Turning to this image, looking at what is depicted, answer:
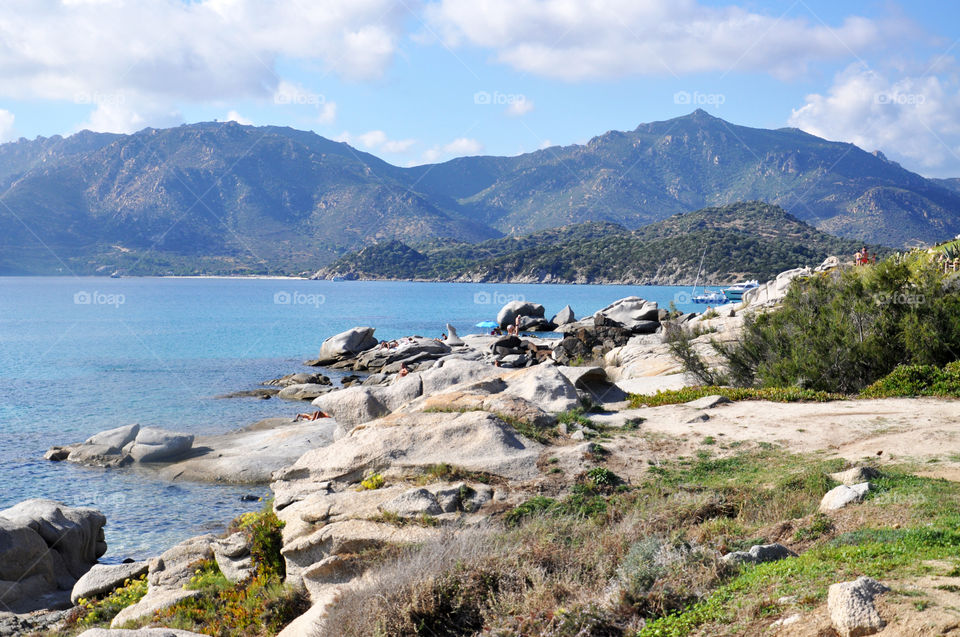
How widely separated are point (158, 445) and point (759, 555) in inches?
739

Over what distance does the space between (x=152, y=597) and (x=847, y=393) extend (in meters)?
15.8

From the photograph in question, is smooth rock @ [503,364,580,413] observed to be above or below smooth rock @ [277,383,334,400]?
above

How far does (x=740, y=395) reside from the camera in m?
16.1

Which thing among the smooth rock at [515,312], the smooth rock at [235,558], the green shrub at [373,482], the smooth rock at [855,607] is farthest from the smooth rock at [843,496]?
the smooth rock at [515,312]

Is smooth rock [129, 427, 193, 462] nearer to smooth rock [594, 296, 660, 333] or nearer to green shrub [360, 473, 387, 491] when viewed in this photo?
green shrub [360, 473, 387, 491]

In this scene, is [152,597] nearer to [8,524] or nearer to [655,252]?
[8,524]

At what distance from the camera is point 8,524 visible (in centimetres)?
1304

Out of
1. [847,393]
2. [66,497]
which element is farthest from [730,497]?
[66,497]

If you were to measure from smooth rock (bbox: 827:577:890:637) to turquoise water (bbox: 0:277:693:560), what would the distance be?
530 inches

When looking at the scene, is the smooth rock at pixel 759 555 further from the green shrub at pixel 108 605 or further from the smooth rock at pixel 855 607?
the green shrub at pixel 108 605

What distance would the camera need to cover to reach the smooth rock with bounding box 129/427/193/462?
2062 cm

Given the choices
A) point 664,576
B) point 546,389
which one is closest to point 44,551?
point 546,389
